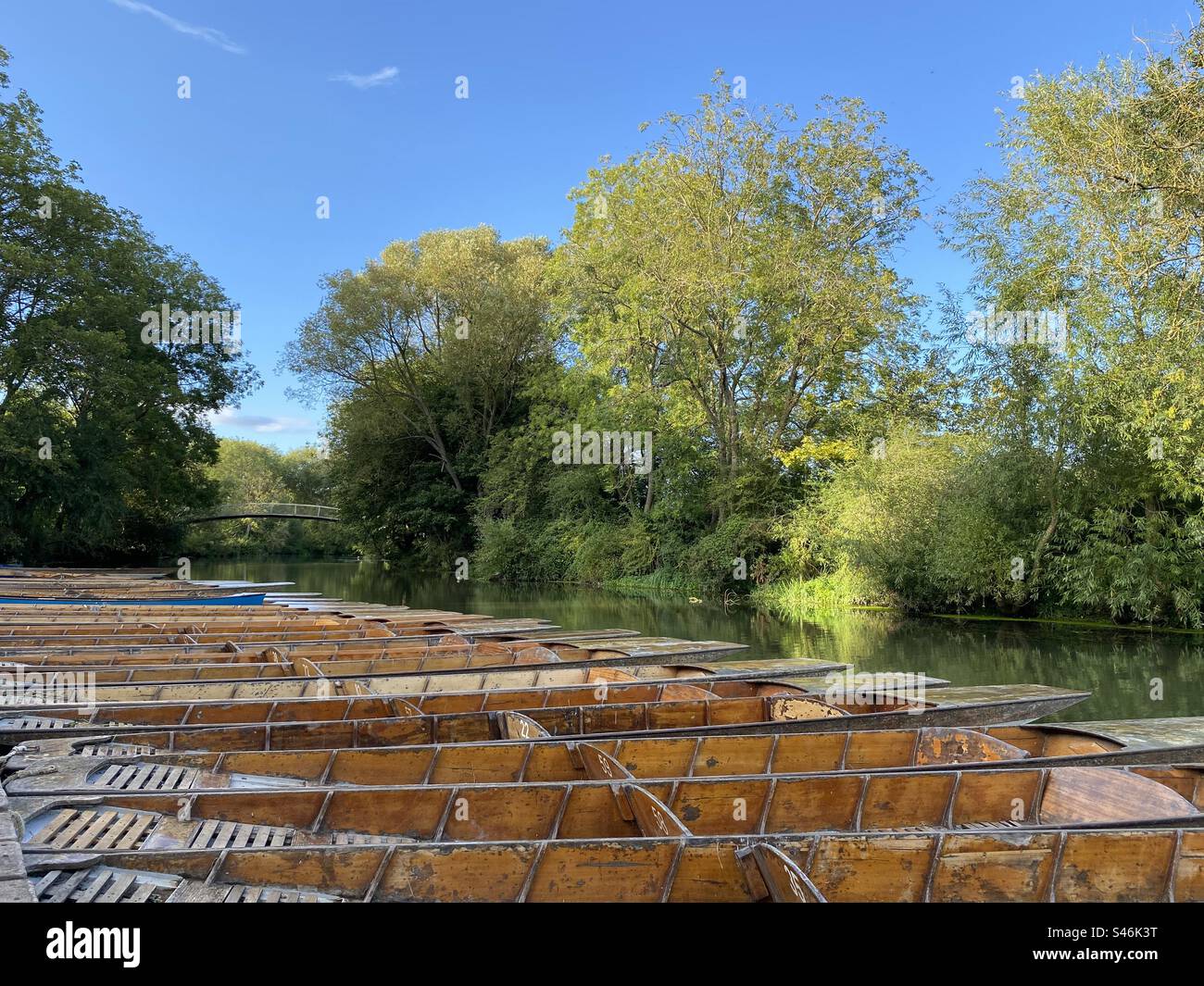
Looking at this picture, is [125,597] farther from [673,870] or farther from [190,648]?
[673,870]

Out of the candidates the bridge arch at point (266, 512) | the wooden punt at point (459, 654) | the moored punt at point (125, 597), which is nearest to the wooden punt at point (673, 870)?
the wooden punt at point (459, 654)

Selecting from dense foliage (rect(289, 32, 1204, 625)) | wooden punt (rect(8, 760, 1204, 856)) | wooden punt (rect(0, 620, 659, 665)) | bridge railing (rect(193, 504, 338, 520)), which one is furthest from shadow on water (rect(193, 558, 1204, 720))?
bridge railing (rect(193, 504, 338, 520))

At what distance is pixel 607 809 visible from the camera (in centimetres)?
425

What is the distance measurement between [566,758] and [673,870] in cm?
177

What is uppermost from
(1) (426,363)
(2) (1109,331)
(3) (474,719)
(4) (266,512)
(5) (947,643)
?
(1) (426,363)

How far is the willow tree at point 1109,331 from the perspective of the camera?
488 inches

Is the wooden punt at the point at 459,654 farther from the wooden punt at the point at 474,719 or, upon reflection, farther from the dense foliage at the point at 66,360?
the dense foliage at the point at 66,360

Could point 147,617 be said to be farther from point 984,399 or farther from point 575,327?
point 575,327

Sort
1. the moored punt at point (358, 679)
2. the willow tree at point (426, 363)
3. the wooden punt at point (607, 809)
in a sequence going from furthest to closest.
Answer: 1. the willow tree at point (426, 363)
2. the moored punt at point (358, 679)
3. the wooden punt at point (607, 809)

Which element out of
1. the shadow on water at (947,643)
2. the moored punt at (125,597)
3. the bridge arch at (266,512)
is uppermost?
the bridge arch at (266,512)

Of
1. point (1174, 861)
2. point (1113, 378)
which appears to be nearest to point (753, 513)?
point (1113, 378)

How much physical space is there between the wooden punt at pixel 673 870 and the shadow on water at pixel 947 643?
5940 mm

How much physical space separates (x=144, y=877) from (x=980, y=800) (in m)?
3.97

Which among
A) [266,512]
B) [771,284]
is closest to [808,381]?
[771,284]
